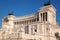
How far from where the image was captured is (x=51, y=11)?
66.3 m

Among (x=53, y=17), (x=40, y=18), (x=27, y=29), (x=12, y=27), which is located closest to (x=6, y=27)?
(x=12, y=27)

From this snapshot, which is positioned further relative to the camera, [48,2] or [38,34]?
[48,2]

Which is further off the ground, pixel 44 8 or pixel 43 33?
pixel 44 8

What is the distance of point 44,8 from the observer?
65.8 metres

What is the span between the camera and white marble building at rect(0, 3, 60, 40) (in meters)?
52.1

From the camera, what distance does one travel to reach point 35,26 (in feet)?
202

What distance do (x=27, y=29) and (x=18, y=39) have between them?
16.8 metres

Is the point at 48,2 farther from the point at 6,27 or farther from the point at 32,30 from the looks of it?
the point at 6,27

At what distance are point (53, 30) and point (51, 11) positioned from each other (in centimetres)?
886

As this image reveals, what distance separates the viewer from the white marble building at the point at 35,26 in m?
52.1

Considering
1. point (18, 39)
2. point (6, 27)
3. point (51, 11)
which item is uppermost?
point (51, 11)

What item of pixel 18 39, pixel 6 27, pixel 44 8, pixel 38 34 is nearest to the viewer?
pixel 18 39

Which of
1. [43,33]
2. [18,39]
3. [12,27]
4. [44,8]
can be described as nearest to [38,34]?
[43,33]

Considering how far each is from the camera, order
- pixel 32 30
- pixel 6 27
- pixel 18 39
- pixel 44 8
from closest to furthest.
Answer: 1. pixel 18 39
2. pixel 32 30
3. pixel 44 8
4. pixel 6 27
